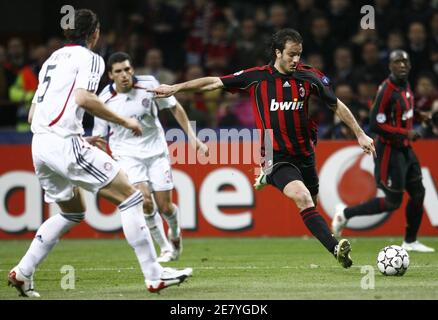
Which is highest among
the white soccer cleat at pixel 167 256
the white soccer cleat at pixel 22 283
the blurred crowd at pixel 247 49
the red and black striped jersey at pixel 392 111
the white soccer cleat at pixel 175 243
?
the blurred crowd at pixel 247 49

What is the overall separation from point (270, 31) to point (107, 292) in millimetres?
10044

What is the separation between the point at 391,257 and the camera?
29.4ft

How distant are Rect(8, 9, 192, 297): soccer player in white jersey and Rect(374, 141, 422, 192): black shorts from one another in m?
4.73

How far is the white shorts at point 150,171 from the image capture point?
11.0 m

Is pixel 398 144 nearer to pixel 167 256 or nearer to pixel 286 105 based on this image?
pixel 286 105

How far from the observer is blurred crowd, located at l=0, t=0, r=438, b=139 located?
15.1 metres

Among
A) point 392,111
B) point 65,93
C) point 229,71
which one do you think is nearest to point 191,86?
point 65,93

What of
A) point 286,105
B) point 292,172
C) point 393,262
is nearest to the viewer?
point 393,262

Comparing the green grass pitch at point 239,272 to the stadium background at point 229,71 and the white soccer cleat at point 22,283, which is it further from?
the stadium background at point 229,71

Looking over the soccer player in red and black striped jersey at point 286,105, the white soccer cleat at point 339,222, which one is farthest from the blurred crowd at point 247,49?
the soccer player in red and black striped jersey at point 286,105

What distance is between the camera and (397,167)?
11703 millimetres

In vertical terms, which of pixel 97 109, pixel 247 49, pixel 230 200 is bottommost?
pixel 230 200

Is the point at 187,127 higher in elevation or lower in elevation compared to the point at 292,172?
higher

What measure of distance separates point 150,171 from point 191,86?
8.20ft
